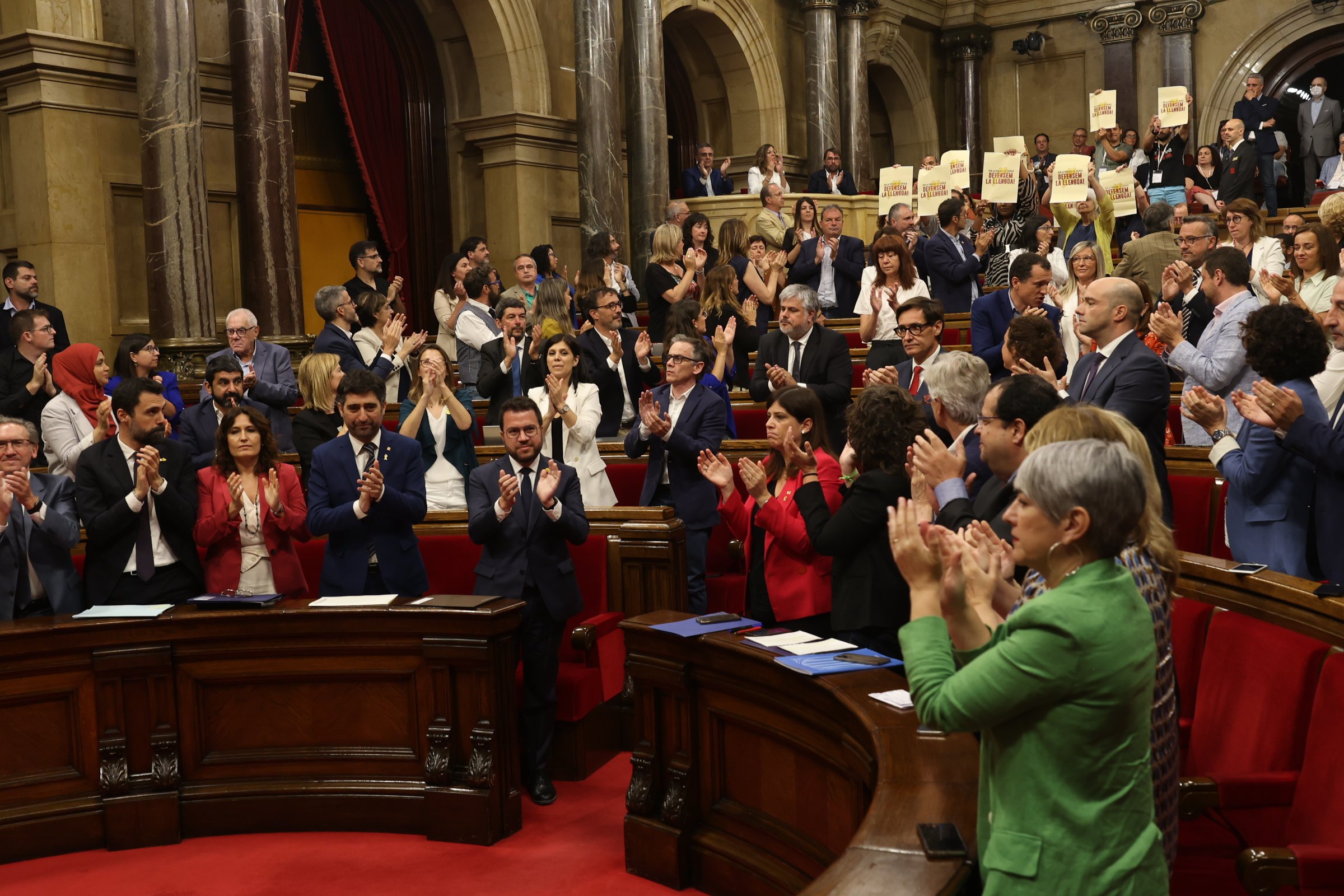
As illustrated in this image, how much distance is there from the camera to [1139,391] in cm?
390

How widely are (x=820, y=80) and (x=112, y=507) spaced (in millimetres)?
12134

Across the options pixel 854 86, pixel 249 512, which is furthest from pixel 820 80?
pixel 249 512

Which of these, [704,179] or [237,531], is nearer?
[237,531]

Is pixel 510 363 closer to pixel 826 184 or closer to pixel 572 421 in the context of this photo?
pixel 572 421

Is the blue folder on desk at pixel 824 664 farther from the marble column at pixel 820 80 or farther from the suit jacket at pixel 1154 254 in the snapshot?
the marble column at pixel 820 80

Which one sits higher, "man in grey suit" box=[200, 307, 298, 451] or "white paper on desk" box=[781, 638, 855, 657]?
"man in grey suit" box=[200, 307, 298, 451]

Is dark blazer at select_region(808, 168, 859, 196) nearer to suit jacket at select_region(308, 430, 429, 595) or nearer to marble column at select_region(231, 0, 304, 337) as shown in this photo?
marble column at select_region(231, 0, 304, 337)

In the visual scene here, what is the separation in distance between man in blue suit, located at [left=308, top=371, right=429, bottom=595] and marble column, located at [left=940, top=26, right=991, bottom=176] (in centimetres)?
1507

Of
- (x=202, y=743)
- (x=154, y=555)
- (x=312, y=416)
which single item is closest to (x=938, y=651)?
(x=202, y=743)

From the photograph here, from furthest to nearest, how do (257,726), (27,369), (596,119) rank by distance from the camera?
(596,119) < (27,369) < (257,726)

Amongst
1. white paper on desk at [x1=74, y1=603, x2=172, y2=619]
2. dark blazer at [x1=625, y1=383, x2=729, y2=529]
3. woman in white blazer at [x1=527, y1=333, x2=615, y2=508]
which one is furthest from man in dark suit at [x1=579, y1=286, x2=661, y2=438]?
white paper on desk at [x1=74, y1=603, x2=172, y2=619]

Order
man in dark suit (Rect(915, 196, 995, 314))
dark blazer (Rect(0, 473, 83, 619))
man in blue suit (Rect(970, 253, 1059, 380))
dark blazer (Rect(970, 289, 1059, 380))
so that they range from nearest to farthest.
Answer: dark blazer (Rect(0, 473, 83, 619))
man in blue suit (Rect(970, 253, 1059, 380))
dark blazer (Rect(970, 289, 1059, 380))
man in dark suit (Rect(915, 196, 995, 314))

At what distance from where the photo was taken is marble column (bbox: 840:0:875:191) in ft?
50.2

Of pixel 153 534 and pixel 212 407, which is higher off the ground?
pixel 212 407
